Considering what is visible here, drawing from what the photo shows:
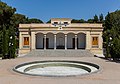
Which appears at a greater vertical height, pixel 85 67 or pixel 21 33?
pixel 21 33

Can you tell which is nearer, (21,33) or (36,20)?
(21,33)

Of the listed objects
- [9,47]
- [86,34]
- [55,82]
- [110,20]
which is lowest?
[55,82]

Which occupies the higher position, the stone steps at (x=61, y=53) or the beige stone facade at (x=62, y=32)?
the beige stone facade at (x=62, y=32)

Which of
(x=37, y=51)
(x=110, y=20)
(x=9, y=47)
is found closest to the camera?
(x=9, y=47)

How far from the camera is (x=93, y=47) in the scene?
35.9 meters

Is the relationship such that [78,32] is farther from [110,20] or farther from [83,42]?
[110,20]

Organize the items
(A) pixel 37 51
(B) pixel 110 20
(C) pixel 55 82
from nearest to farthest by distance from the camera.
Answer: (C) pixel 55 82 → (A) pixel 37 51 → (B) pixel 110 20

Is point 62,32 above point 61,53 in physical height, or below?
above

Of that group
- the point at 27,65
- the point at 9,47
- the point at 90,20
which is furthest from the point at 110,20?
the point at 27,65

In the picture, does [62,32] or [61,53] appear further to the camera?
[62,32]

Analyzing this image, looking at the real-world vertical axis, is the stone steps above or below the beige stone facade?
below

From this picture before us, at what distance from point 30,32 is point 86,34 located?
413 inches

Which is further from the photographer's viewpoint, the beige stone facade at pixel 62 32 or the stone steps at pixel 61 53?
the beige stone facade at pixel 62 32

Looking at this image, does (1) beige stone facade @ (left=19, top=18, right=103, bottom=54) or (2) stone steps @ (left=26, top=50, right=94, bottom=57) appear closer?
(2) stone steps @ (left=26, top=50, right=94, bottom=57)
